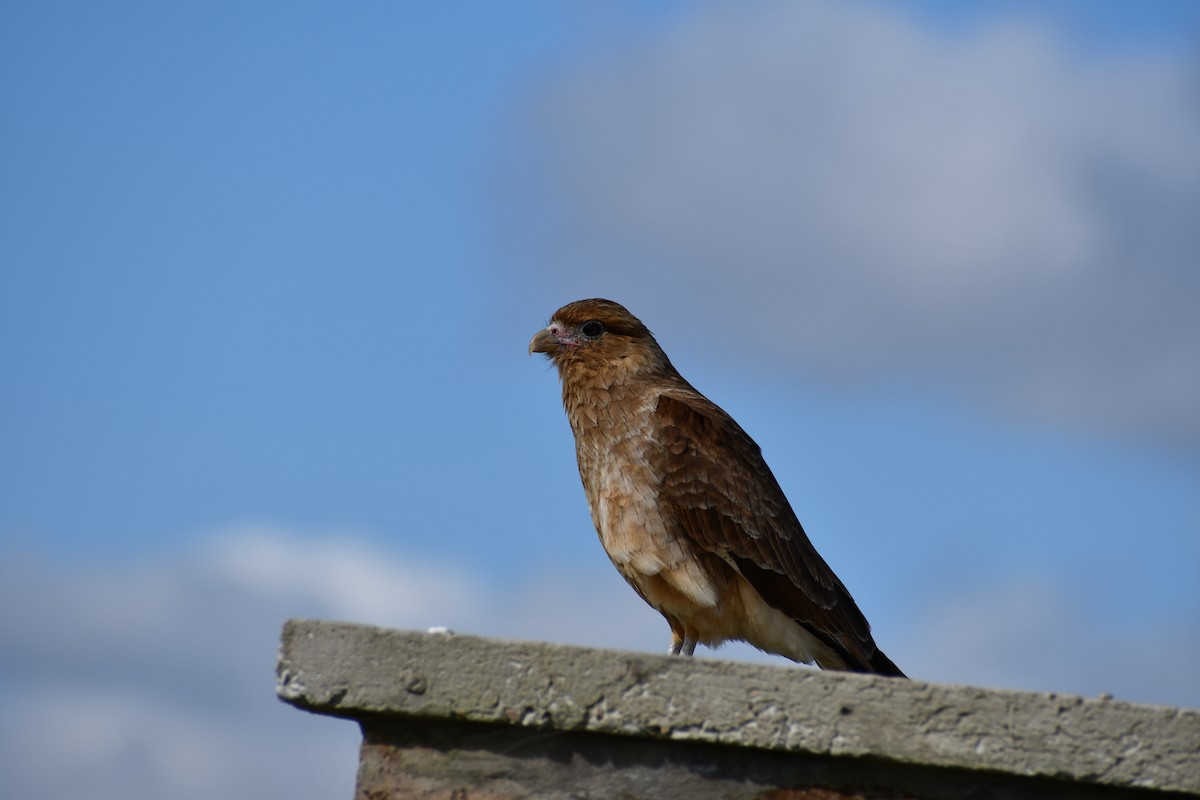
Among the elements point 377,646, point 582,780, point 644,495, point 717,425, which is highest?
point 717,425

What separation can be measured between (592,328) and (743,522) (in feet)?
4.36

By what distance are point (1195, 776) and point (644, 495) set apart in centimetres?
335

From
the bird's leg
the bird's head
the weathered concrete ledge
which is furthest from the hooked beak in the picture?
the weathered concrete ledge

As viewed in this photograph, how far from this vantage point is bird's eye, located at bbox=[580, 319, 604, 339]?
7.03 m

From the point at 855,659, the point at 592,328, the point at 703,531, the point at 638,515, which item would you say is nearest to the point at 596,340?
the point at 592,328

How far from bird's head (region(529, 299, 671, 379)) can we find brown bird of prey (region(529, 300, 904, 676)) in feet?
0.59

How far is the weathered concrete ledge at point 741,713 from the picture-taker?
307 cm

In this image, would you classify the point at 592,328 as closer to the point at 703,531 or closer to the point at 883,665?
the point at 703,531

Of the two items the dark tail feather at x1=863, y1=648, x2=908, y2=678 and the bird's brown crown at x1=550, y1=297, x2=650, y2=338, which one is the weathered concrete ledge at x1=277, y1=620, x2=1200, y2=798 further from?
the bird's brown crown at x1=550, y1=297, x2=650, y2=338

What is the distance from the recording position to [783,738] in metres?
3.09

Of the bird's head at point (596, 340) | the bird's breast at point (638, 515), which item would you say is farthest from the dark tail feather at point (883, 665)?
the bird's head at point (596, 340)

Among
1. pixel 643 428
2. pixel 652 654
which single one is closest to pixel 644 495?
pixel 643 428

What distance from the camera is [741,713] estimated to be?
3109mm

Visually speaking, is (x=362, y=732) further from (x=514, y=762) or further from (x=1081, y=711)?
(x=1081, y=711)
